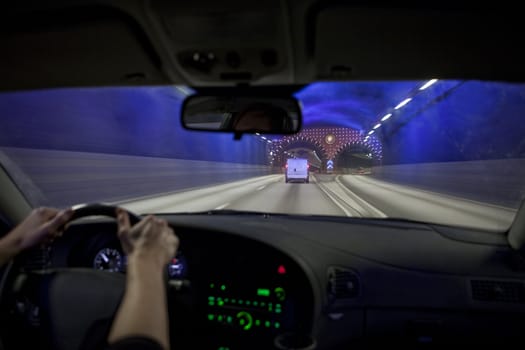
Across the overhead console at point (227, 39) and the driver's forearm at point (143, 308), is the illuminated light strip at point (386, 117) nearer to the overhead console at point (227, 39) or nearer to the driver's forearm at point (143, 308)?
the overhead console at point (227, 39)

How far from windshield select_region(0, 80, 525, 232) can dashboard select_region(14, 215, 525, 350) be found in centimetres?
72

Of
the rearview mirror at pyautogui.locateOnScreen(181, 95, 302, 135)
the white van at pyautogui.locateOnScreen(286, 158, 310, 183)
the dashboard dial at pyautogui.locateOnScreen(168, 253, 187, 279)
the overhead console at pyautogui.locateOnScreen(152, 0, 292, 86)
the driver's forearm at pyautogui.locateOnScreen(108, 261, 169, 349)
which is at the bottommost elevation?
the white van at pyautogui.locateOnScreen(286, 158, 310, 183)

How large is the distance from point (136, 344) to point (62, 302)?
118 centimetres

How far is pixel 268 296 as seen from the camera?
354 cm

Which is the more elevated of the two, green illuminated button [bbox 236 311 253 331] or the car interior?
the car interior

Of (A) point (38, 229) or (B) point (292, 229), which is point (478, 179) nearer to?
(B) point (292, 229)

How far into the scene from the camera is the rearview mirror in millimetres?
3852

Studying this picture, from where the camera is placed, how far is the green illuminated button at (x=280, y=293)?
3.53 metres

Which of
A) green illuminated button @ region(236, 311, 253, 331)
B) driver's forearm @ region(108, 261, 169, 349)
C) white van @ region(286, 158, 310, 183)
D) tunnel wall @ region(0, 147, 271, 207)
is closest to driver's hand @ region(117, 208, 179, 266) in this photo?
driver's forearm @ region(108, 261, 169, 349)

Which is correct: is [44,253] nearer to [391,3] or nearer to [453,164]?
[391,3]

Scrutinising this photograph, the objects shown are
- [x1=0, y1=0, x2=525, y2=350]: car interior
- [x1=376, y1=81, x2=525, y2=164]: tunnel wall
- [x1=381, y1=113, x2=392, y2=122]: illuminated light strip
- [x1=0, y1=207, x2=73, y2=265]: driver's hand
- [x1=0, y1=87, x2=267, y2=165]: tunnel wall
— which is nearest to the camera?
[x1=0, y1=207, x2=73, y2=265]: driver's hand

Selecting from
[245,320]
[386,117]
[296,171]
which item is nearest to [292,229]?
[245,320]

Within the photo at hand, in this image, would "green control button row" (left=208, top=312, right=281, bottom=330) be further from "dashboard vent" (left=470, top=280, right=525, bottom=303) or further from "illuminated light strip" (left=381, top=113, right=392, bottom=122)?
"illuminated light strip" (left=381, top=113, right=392, bottom=122)

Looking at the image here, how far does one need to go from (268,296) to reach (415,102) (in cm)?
2228
